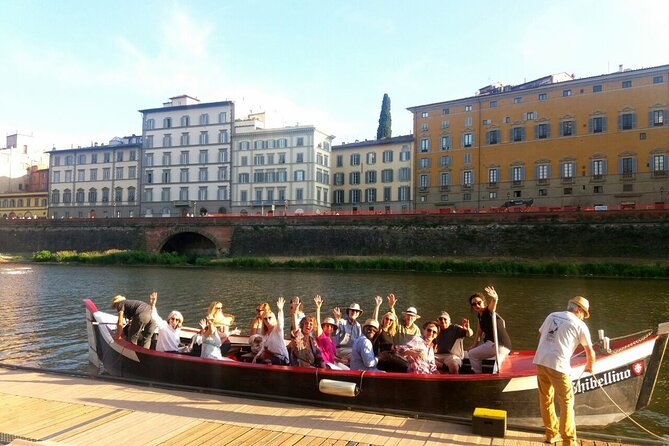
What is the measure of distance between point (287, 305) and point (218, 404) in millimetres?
16859

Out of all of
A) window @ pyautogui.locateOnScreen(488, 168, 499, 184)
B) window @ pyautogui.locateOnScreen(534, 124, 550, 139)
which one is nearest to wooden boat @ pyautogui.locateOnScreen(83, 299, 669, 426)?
window @ pyautogui.locateOnScreen(534, 124, 550, 139)

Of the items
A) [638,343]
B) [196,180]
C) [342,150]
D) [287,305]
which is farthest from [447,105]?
[638,343]

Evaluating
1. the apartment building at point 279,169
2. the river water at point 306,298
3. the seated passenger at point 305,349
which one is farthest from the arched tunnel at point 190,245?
the seated passenger at point 305,349

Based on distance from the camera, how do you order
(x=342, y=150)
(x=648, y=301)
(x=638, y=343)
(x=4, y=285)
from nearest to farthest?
(x=638, y=343) < (x=648, y=301) < (x=4, y=285) < (x=342, y=150)

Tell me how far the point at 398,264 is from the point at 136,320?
3604 cm

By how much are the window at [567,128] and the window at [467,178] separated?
10.7m

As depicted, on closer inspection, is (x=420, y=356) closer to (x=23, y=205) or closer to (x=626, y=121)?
(x=626, y=121)

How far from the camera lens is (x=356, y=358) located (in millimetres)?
9258

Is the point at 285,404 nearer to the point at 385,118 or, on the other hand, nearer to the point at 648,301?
the point at 648,301

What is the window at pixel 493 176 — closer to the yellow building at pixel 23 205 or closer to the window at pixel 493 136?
the window at pixel 493 136

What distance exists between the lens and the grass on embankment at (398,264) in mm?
38594

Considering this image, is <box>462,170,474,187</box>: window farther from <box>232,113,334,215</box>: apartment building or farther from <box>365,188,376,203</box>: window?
<box>232,113,334,215</box>: apartment building

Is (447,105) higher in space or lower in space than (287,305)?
higher

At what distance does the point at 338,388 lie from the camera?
8422 millimetres
